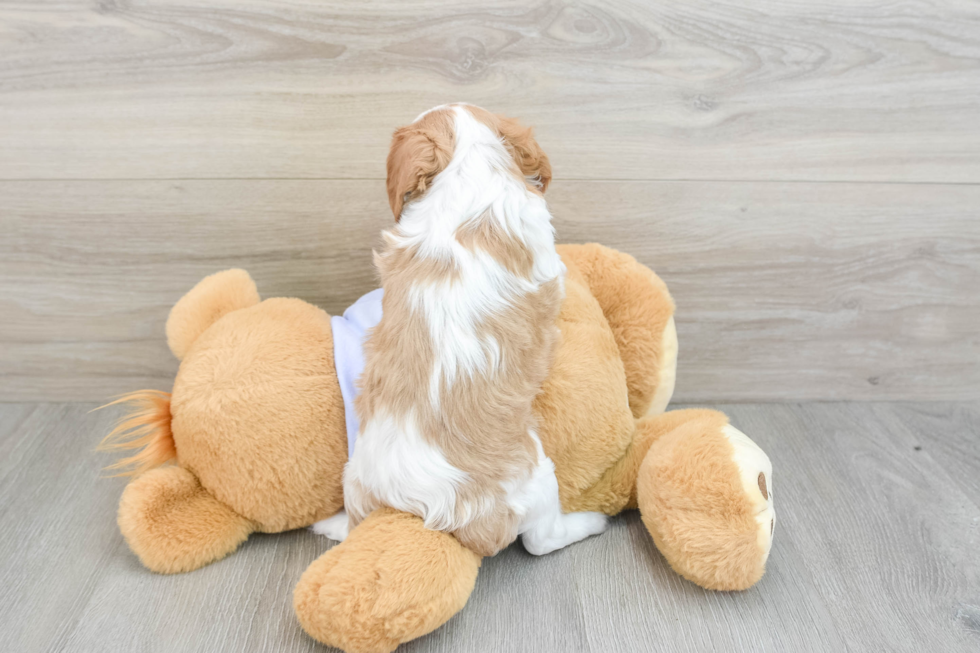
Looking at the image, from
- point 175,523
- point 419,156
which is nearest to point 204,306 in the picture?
point 175,523

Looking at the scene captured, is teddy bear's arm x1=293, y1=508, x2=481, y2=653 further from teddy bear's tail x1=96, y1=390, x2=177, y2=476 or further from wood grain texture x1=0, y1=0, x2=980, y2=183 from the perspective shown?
wood grain texture x1=0, y1=0, x2=980, y2=183

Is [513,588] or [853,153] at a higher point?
[853,153]

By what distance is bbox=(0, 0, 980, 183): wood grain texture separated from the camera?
953mm

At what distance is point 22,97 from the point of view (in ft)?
3.24

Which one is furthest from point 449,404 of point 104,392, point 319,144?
point 104,392

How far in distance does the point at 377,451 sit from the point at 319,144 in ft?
1.68

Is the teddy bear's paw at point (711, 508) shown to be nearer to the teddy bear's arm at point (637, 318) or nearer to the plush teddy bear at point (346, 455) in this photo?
the plush teddy bear at point (346, 455)

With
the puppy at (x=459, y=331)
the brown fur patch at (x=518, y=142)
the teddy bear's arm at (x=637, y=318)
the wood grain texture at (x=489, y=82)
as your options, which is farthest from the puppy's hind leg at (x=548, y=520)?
the wood grain texture at (x=489, y=82)

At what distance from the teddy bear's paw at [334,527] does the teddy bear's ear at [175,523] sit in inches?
3.7

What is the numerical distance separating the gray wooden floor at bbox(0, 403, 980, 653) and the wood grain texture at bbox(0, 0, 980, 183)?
1.67ft

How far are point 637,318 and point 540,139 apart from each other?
313 millimetres

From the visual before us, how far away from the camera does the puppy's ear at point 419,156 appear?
72cm

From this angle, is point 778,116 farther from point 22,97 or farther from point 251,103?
point 22,97

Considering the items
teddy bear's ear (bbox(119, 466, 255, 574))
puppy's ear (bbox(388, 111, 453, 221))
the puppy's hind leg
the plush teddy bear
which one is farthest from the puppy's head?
teddy bear's ear (bbox(119, 466, 255, 574))
